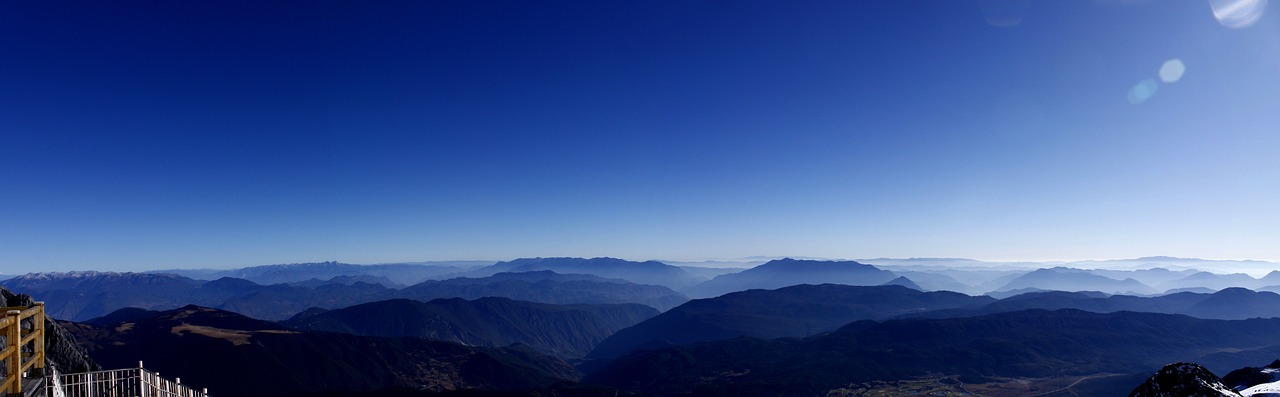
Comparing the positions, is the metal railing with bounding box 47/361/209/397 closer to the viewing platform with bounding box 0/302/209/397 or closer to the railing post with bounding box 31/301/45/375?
the viewing platform with bounding box 0/302/209/397

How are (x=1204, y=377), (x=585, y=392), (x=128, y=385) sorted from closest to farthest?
1. (x=1204, y=377)
2. (x=128, y=385)
3. (x=585, y=392)

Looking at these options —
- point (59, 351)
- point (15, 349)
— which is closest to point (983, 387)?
point (59, 351)

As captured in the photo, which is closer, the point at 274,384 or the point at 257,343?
the point at 274,384

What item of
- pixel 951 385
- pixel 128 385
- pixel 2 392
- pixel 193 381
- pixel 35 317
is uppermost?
pixel 35 317

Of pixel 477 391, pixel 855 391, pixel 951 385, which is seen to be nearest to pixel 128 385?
pixel 477 391

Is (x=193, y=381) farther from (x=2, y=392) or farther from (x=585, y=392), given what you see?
(x=2, y=392)

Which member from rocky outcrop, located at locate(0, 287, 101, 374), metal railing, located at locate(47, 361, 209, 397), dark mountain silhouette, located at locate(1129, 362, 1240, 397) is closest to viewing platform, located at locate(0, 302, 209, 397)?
metal railing, located at locate(47, 361, 209, 397)

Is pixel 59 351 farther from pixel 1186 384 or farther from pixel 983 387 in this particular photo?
pixel 983 387

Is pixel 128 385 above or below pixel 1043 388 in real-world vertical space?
above

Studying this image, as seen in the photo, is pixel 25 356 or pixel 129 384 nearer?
pixel 25 356
